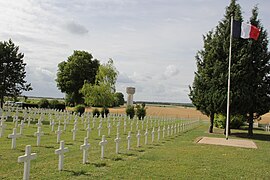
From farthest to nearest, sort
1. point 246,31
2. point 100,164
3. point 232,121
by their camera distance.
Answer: point 232,121
point 246,31
point 100,164

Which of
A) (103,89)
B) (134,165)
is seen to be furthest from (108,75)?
(134,165)

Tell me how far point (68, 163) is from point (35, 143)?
420 centimetres

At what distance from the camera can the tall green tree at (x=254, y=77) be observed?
24033 mm

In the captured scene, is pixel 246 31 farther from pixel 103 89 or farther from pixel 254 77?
pixel 103 89

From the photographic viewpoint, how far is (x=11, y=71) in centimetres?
2931

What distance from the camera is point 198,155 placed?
13.0 m

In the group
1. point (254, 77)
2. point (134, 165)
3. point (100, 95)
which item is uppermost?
point (254, 77)

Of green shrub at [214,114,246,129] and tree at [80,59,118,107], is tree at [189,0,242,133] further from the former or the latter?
tree at [80,59,118,107]

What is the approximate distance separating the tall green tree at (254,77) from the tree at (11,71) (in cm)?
1900

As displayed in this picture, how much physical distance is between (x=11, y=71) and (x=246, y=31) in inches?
801

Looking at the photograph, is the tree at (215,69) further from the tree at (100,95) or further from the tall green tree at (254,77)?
the tree at (100,95)

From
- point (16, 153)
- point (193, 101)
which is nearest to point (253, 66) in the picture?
point (193, 101)

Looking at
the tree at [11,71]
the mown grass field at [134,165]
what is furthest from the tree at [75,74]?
the mown grass field at [134,165]

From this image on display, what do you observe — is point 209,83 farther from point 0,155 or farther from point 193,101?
point 0,155
